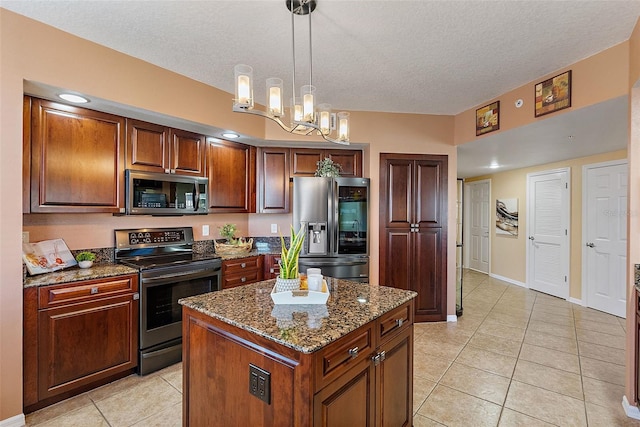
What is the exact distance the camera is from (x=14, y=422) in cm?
193

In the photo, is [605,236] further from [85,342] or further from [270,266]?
[85,342]

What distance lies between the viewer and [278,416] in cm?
120

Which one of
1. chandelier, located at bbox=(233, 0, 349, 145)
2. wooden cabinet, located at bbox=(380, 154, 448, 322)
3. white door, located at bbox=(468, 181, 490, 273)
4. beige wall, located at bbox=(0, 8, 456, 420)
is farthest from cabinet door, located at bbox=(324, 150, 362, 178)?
white door, located at bbox=(468, 181, 490, 273)

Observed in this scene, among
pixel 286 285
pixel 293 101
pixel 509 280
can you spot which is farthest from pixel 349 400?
pixel 509 280

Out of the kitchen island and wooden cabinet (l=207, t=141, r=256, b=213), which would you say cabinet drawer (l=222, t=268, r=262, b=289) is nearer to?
wooden cabinet (l=207, t=141, r=256, b=213)

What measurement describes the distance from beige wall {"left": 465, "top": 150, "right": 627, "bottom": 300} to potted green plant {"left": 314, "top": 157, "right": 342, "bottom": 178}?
12.5 ft

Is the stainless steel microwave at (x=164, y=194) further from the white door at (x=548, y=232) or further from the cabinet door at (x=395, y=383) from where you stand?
the white door at (x=548, y=232)

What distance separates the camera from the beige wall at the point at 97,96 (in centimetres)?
191

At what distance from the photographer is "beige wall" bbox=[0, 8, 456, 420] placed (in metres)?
1.91

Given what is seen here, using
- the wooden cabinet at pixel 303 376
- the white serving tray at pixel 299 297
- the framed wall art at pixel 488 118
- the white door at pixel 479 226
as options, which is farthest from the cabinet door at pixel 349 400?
the white door at pixel 479 226

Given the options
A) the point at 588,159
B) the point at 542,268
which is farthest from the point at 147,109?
the point at 542,268

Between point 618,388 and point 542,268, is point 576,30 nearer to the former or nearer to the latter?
point 618,388

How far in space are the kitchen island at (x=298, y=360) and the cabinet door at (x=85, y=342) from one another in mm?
1175

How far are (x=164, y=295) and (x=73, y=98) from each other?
1682mm
